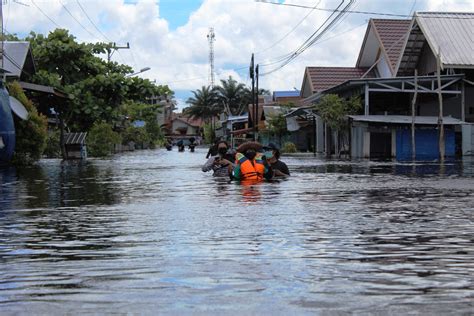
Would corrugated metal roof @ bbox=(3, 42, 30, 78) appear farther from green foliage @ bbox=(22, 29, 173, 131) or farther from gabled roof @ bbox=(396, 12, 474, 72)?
gabled roof @ bbox=(396, 12, 474, 72)

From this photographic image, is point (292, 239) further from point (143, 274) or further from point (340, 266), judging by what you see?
point (143, 274)

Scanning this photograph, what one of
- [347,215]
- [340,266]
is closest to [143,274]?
[340,266]

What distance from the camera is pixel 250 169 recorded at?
17.8m

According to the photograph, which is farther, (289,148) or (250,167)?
(289,148)

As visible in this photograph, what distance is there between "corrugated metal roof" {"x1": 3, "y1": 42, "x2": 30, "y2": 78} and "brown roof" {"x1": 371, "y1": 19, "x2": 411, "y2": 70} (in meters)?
22.6

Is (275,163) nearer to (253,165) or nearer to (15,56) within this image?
(253,165)

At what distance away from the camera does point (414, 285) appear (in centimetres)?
539

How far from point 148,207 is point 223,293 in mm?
7037

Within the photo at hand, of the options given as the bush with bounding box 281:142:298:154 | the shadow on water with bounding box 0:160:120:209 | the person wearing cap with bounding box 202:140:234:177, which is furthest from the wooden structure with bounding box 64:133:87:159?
the person wearing cap with bounding box 202:140:234:177

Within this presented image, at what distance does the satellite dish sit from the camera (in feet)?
91.1

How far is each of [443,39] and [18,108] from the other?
21767mm

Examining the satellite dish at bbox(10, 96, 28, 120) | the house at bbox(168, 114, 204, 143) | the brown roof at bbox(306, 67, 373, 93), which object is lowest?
the satellite dish at bbox(10, 96, 28, 120)

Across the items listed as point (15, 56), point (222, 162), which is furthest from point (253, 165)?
point (15, 56)

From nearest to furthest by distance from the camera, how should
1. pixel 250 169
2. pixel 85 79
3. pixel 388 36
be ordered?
pixel 250 169 → pixel 85 79 → pixel 388 36
